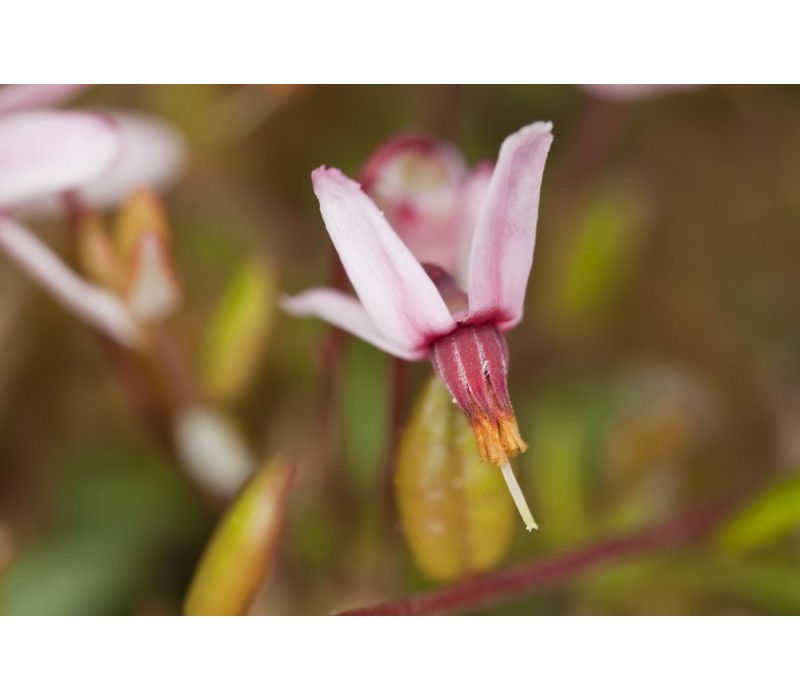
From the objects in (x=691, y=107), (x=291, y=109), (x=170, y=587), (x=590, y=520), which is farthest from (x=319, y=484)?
(x=691, y=107)

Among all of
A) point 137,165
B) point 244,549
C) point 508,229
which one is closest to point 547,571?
point 244,549

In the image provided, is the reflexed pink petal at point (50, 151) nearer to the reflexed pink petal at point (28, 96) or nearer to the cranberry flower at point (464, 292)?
the reflexed pink petal at point (28, 96)

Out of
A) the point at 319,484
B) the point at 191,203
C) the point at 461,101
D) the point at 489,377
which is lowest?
the point at 319,484

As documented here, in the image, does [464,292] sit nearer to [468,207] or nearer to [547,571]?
[468,207]

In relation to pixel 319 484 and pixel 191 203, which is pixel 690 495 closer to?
pixel 319 484

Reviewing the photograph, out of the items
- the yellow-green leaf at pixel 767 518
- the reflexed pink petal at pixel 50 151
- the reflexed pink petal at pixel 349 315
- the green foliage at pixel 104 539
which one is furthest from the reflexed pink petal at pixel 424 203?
the green foliage at pixel 104 539
